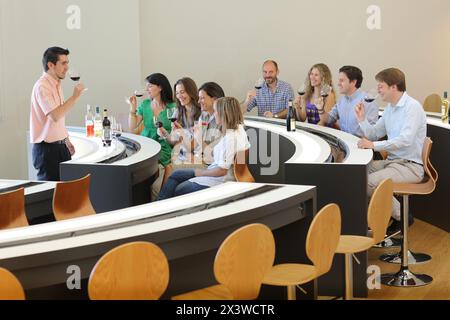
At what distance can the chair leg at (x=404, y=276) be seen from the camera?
18.4ft

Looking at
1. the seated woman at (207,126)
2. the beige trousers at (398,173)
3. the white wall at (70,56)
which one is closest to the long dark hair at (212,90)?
the seated woman at (207,126)

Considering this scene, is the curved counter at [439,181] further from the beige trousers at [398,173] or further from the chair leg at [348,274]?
the chair leg at [348,274]

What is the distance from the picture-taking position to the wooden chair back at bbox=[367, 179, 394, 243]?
4.68 metres

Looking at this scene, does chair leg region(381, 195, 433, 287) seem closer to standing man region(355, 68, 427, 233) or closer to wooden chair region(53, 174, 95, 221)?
standing man region(355, 68, 427, 233)

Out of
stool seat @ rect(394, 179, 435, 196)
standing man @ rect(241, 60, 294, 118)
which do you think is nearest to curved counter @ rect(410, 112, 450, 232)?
stool seat @ rect(394, 179, 435, 196)

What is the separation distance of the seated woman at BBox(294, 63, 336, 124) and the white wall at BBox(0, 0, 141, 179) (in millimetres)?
2453

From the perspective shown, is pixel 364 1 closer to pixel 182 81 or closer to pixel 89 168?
pixel 182 81

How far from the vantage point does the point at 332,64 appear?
10.4 meters

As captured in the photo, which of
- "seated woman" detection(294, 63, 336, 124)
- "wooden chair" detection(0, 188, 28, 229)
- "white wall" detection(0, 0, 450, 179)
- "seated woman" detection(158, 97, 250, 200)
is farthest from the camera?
"white wall" detection(0, 0, 450, 179)

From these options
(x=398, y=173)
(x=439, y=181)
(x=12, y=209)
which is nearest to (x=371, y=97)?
(x=439, y=181)

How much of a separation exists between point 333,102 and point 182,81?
175cm

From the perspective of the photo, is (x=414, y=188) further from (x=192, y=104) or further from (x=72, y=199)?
(x=192, y=104)

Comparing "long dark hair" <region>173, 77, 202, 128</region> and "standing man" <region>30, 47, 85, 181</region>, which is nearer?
"standing man" <region>30, 47, 85, 181</region>

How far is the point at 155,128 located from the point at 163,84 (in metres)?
0.43
